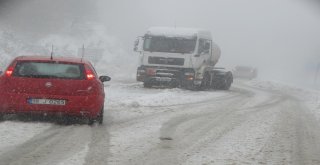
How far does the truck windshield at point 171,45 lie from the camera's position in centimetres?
2491

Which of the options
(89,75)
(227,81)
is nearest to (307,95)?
(227,81)

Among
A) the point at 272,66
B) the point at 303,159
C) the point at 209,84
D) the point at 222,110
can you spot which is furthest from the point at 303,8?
the point at 303,159

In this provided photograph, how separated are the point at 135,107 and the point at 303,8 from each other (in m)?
87.3

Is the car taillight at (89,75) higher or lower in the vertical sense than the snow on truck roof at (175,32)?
lower

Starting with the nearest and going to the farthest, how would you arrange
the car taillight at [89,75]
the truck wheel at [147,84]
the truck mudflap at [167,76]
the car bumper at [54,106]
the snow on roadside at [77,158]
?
the snow on roadside at [77,158], the car bumper at [54,106], the car taillight at [89,75], the truck mudflap at [167,76], the truck wheel at [147,84]

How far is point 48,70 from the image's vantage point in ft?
35.2

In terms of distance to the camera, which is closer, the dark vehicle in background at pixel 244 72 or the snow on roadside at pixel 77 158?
the snow on roadside at pixel 77 158

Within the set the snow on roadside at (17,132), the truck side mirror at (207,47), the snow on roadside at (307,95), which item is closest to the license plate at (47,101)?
the snow on roadside at (17,132)

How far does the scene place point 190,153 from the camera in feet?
25.8

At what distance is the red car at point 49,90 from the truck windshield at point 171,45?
1416cm

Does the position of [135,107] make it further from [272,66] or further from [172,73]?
[272,66]

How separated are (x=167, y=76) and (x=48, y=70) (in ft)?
47.8

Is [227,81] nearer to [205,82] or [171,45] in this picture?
[205,82]

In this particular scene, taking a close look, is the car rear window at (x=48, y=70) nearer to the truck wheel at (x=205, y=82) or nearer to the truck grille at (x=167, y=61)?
the truck grille at (x=167, y=61)
